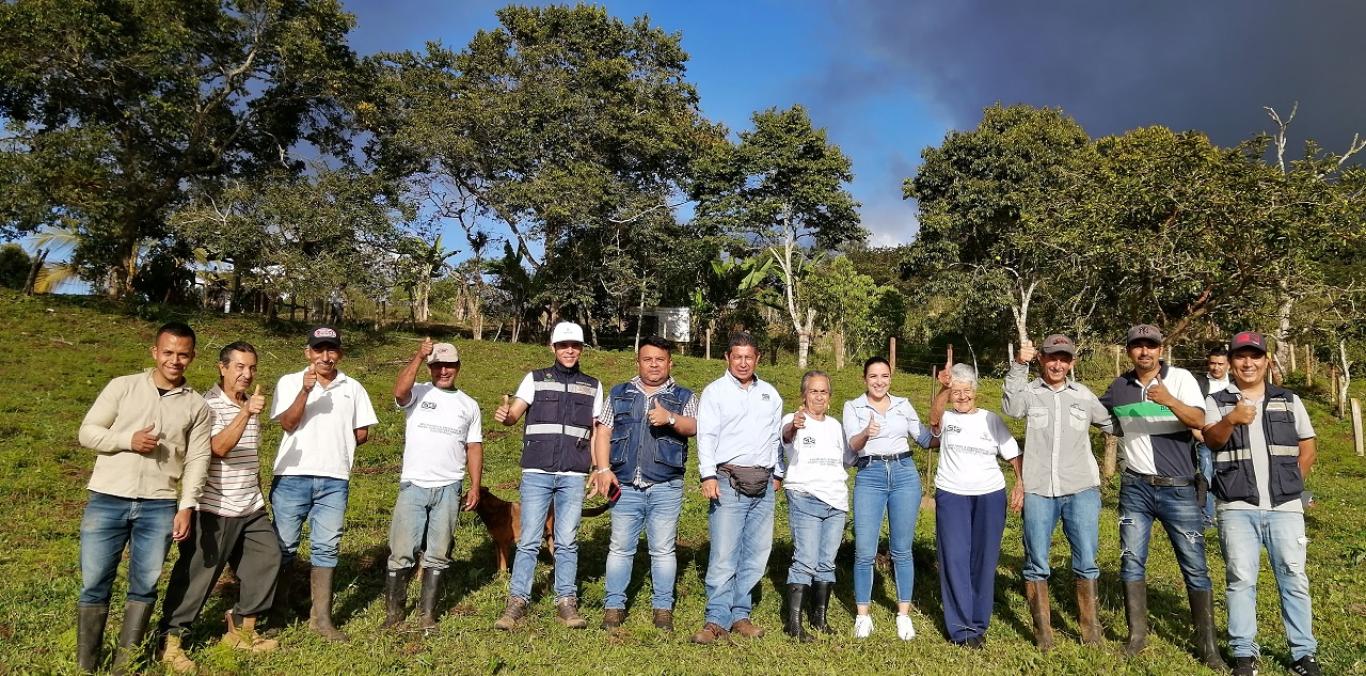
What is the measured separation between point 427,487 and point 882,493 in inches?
126

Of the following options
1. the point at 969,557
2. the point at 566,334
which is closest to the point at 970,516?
the point at 969,557

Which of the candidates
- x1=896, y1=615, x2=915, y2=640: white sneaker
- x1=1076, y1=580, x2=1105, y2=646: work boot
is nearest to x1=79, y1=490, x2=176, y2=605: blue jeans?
x1=896, y1=615, x2=915, y2=640: white sneaker

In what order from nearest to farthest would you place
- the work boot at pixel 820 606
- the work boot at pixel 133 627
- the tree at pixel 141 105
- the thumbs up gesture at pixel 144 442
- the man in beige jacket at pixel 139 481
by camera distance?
the thumbs up gesture at pixel 144 442 < the man in beige jacket at pixel 139 481 < the work boot at pixel 133 627 < the work boot at pixel 820 606 < the tree at pixel 141 105

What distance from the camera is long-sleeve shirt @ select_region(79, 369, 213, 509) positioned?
3.75 metres

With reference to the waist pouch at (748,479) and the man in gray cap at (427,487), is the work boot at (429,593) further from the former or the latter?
the waist pouch at (748,479)

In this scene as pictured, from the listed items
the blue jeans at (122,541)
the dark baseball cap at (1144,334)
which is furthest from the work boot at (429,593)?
the dark baseball cap at (1144,334)

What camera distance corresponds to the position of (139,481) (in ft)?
12.6

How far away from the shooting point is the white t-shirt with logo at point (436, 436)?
4996mm

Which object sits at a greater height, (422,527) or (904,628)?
(422,527)

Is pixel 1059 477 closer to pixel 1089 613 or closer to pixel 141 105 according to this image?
pixel 1089 613

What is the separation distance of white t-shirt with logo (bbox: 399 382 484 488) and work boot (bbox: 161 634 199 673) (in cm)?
150

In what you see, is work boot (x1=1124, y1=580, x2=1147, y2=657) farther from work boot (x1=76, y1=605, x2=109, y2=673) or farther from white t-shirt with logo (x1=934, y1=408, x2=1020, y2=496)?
work boot (x1=76, y1=605, x2=109, y2=673)

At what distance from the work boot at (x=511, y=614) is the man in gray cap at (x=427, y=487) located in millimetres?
464

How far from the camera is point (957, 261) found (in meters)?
26.8
